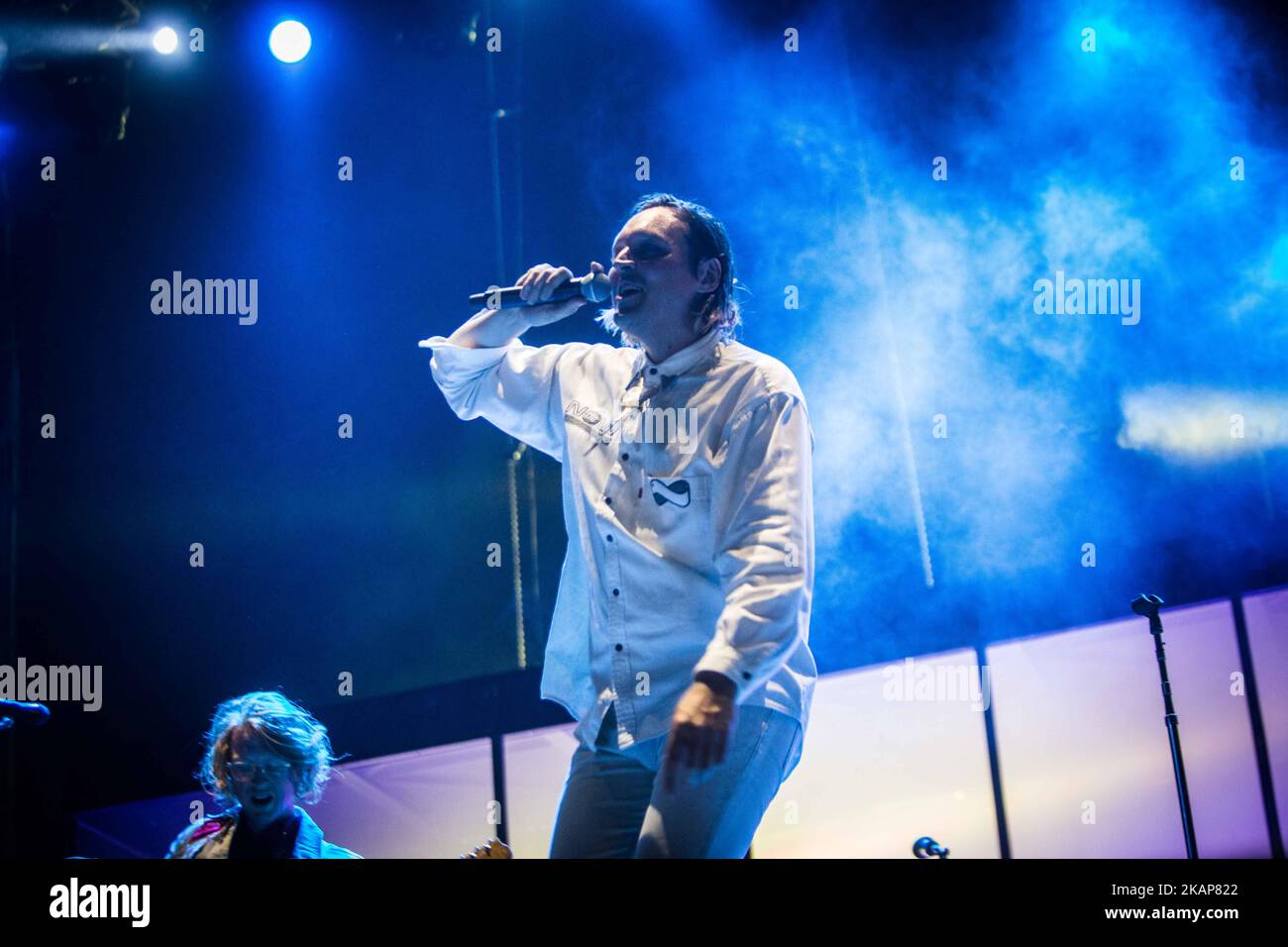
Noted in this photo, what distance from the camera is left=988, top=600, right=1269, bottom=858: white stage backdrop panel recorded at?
3.72 metres

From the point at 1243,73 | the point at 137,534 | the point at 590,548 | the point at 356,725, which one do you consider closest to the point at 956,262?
the point at 1243,73

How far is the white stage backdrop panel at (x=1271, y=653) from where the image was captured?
3.80 meters

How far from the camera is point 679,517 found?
216 centimetres

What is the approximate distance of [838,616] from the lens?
3.73m

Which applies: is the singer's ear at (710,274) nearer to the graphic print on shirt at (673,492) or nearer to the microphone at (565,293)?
the microphone at (565,293)

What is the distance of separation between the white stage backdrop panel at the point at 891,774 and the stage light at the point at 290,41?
2.79 meters

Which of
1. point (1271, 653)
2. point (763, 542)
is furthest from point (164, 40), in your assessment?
point (1271, 653)

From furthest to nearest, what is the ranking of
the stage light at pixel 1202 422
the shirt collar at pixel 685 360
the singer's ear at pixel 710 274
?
the stage light at pixel 1202 422
the singer's ear at pixel 710 274
the shirt collar at pixel 685 360

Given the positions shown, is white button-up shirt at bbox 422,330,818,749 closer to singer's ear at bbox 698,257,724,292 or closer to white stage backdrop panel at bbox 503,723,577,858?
singer's ear at bbox 698,257,724,292

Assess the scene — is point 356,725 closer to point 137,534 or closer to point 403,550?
point 403,550

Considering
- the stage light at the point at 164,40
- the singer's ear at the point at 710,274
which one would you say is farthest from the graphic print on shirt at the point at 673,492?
the stage light at the point at 164,40

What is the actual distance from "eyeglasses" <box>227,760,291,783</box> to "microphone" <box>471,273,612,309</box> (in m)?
1.31

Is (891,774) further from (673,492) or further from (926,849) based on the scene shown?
(673,492)
